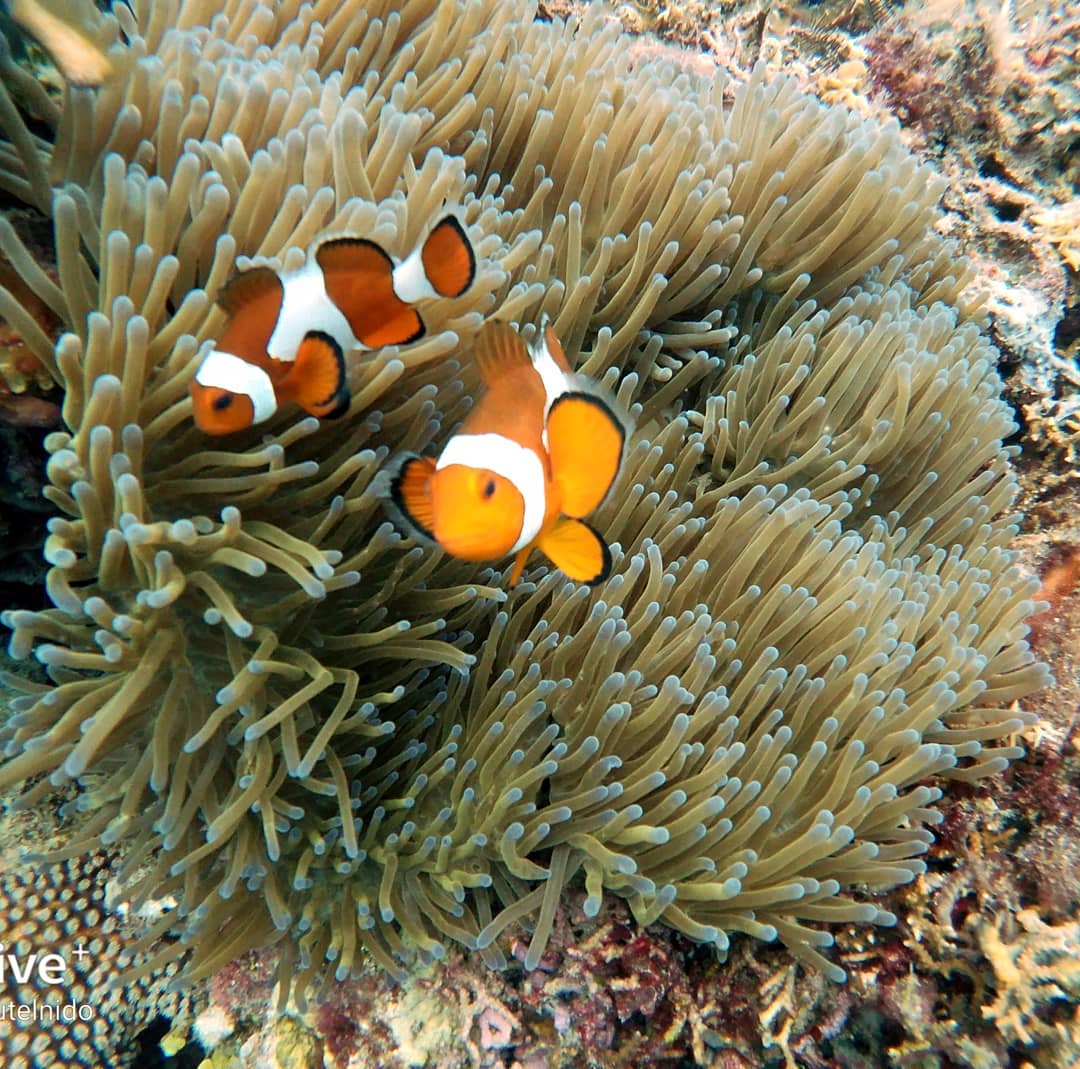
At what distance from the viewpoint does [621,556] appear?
6.20 ft

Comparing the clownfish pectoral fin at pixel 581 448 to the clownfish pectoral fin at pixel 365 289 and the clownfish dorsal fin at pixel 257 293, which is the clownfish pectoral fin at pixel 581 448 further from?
the clownfish dorsal fin at pixel 257 293

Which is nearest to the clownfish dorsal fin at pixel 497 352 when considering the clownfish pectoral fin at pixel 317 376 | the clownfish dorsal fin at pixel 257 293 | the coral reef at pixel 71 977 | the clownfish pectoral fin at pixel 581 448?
the clownfish pectoral fin at pixel 581 448

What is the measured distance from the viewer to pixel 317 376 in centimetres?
145

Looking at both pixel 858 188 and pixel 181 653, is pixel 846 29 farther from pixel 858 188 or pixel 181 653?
pixel 181 653

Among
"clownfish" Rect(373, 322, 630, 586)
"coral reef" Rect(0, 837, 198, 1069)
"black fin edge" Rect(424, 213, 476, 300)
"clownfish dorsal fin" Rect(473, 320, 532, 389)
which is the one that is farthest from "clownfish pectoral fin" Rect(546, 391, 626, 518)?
"coral reef" Rect(0, 837, 198, 1069)

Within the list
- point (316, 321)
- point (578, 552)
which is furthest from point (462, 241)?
point (578, 552)

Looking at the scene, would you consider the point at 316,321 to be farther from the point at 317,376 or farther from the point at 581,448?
the point at 581,448

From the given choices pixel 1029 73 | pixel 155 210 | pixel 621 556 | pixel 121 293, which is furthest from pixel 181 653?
pixel 1029 73

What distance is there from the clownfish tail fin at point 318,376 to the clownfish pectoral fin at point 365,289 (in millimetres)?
95

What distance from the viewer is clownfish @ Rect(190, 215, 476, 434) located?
139cm

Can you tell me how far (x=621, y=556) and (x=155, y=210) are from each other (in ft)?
3.95

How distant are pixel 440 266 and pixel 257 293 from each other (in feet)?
1.14

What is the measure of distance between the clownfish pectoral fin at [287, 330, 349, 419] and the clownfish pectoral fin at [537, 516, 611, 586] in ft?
1.58

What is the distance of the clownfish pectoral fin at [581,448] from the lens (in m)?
1.32
